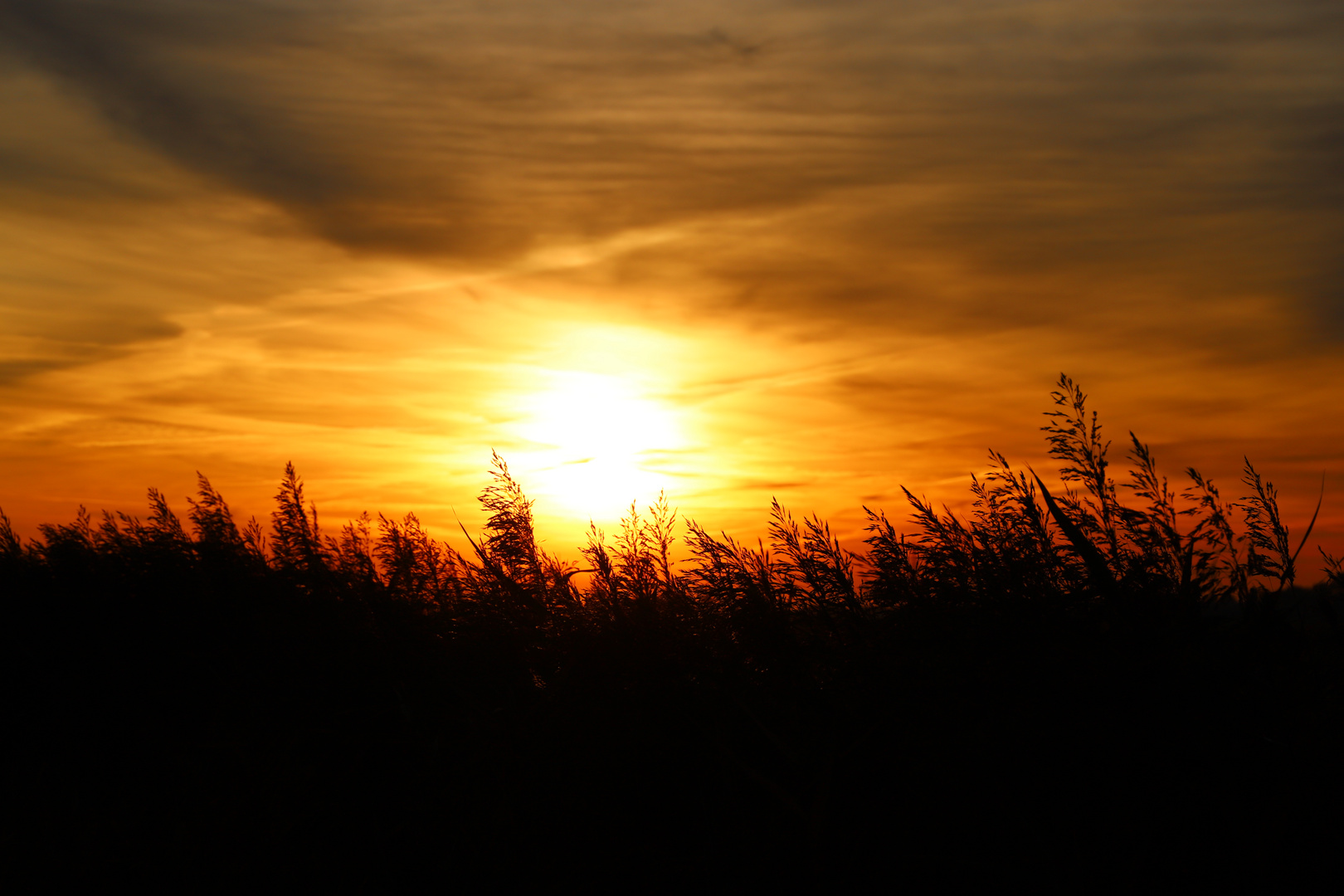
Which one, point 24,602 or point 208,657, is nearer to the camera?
point 208,657

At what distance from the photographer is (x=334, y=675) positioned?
486cm

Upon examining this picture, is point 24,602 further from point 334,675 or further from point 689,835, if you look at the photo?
point 689,835

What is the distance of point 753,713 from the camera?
3.62 meters

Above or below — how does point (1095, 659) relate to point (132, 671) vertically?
below

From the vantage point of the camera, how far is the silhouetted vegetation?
2.84 metres

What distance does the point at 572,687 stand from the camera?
4.22 m

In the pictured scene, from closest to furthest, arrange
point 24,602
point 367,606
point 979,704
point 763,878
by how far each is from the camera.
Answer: point 763,878 → point 979,704 → point 367,606 → point 24,602

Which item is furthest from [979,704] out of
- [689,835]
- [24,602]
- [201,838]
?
[24,602]

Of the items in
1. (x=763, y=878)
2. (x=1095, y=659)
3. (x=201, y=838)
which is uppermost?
(x=1095, y=659)

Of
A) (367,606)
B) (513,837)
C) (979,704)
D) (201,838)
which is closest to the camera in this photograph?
(979,704)

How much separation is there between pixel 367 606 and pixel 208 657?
1104 millimetres

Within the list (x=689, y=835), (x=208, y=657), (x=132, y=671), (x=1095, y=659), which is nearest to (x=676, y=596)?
(x=689, y=835)

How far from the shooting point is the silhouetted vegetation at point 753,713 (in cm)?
284

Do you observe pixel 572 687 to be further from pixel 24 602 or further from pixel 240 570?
pixel 24 602
